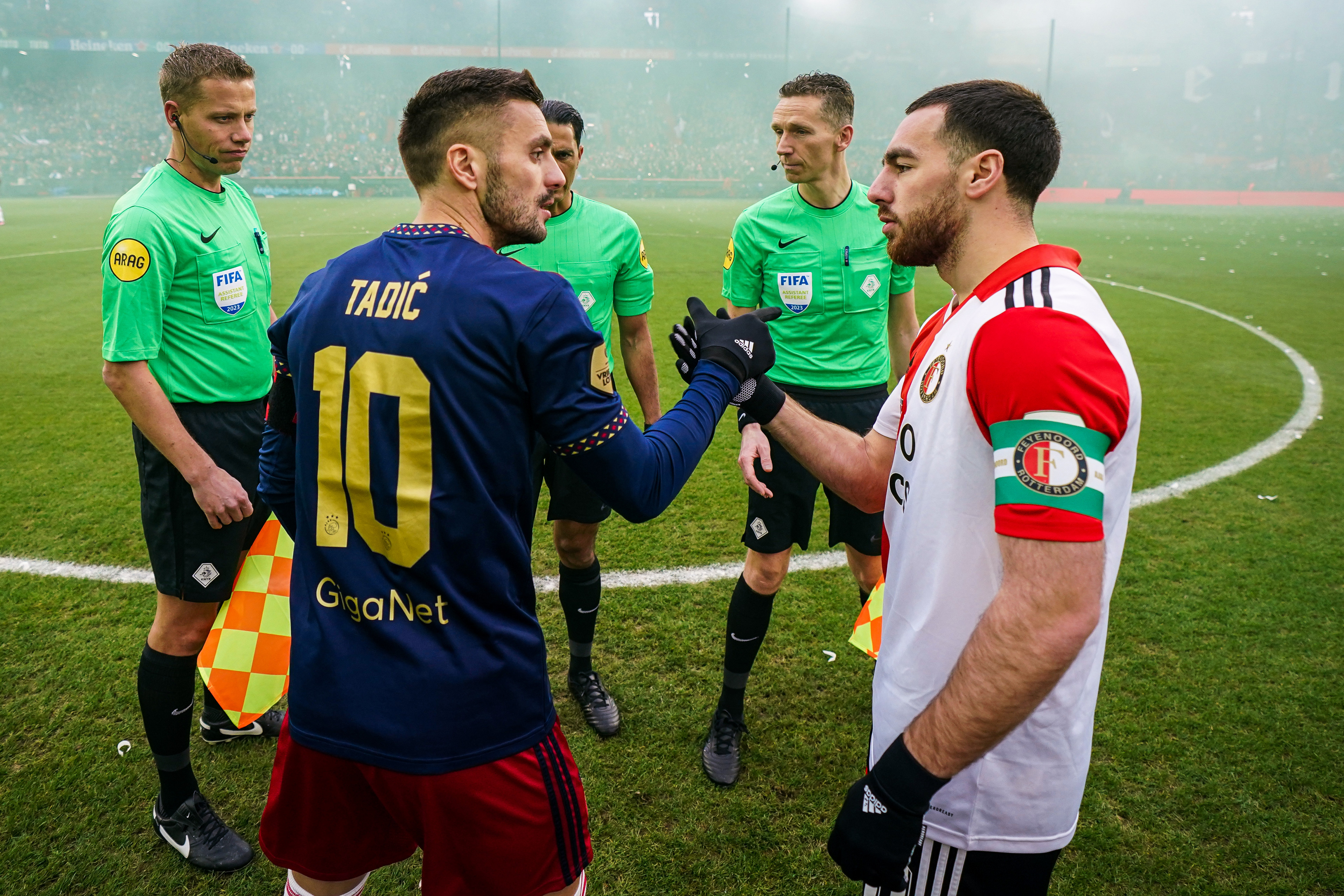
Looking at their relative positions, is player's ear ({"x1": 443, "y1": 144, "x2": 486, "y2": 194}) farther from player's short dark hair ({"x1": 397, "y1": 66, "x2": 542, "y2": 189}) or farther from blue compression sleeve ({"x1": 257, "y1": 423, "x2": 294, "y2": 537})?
blue compression sleeve ({"x1": 257, "y1": 423, "x2": 294, "y2": 537})

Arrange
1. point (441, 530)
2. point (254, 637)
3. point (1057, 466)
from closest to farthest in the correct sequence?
point (1057, 466)
point (441, 530)
point (254, 637)

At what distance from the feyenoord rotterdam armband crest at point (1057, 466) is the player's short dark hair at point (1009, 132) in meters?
0.69

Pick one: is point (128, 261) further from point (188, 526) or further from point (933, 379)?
→ point (933, 379)

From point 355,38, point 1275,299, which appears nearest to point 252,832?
point 1275,299

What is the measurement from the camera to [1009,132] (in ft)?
6.08

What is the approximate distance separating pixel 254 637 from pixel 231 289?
1.32 metres

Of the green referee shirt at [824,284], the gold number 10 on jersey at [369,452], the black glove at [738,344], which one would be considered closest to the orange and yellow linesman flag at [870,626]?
the green referee shirt at [824,284]

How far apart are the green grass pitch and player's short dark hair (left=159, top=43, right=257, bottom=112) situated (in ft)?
8.36

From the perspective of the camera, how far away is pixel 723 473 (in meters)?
6.77

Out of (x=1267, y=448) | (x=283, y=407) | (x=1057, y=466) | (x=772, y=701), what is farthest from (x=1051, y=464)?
(x=1267, y=448)

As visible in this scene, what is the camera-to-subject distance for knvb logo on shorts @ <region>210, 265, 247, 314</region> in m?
3.12

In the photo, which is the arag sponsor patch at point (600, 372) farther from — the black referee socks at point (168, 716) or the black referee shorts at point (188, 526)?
the black referee socks at point (168, 716)

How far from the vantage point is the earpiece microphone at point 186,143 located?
3172 mm

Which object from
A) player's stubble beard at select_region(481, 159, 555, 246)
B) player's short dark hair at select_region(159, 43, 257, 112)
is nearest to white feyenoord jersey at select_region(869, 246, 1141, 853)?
player's stubble beard at select_region(481, 159, 555, 246)
